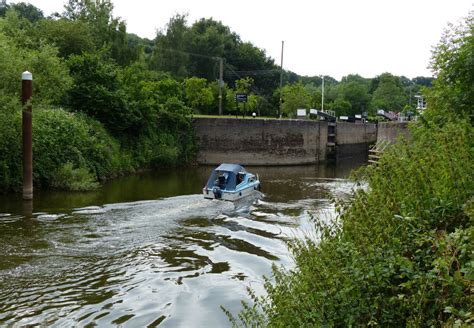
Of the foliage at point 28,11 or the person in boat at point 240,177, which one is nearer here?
the person in boat at point 240,177

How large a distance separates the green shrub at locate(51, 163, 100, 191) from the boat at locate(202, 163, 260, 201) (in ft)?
16.0

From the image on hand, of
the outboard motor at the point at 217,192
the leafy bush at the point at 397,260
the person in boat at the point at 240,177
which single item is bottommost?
the outboard motor at the point at 217,192

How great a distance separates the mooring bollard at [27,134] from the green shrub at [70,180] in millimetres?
2417

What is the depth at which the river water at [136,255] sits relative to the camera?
838 centimetres

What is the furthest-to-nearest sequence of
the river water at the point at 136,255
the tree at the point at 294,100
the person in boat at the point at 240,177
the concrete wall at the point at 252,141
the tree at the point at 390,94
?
the tree at the point at 390,94 < the tree at the point at 294,100 < the concrete wall at the point at 252,141 < the person in boat at the point at 240,177 < the river water at the point at 136,255

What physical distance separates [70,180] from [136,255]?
939cm

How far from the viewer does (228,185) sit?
1892cm

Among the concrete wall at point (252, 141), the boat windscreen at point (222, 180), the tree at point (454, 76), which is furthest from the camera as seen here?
the concrete wall at point (252, 141)

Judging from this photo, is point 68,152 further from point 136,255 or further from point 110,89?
point 136,255

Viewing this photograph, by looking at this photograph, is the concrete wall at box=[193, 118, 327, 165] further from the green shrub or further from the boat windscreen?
the boat windscreen

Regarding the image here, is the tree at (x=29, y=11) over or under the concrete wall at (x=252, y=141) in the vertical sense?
over

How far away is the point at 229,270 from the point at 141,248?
7.88 ft

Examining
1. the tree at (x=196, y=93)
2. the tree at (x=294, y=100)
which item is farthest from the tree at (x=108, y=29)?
the tree at (x=294, y=100)

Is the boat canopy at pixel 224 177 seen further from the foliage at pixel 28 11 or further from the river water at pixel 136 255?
the foliage at pixel 28 11
